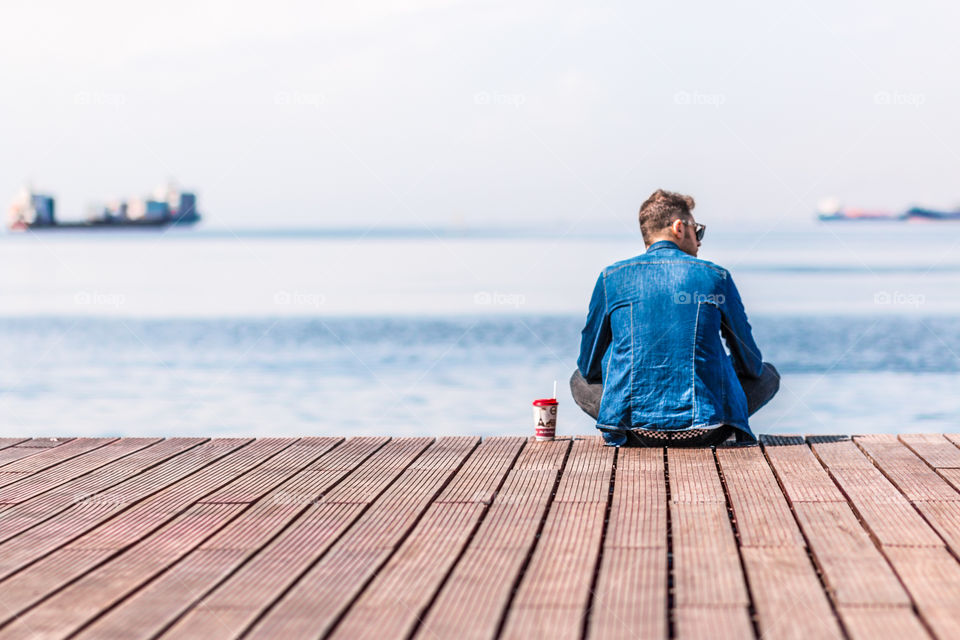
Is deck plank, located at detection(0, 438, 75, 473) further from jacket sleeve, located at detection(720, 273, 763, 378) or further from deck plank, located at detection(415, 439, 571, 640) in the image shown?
jacket sleeve, located at detection(720, 273, 763, 378)

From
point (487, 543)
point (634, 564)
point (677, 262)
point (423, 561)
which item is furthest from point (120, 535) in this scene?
point (677, 262)

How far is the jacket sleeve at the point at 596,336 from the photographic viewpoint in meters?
4.49

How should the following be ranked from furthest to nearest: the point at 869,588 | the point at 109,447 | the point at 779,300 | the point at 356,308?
the point at 779,300, the point at 356,308, the point at 109,447, the point at 869,588

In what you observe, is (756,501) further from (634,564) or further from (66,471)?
(66,471)

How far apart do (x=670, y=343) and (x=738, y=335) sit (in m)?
0.30

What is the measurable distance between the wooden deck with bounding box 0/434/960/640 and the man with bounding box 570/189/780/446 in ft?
0.45

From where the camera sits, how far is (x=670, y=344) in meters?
4.34

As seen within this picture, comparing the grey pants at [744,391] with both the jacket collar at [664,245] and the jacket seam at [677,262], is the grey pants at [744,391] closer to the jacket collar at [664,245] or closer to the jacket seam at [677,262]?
the jacket seam at [677,262]

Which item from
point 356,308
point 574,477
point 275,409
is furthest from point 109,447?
point 356,308

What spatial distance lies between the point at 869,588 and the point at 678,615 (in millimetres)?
490

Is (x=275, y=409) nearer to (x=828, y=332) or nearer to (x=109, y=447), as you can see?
(x=109, y=447)

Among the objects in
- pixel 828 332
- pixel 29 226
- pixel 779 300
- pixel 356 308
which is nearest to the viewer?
pixel 828 332

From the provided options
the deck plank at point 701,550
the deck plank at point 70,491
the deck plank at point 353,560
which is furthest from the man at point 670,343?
the deck plank at point 70,491

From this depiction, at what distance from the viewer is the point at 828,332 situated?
1566 cm
